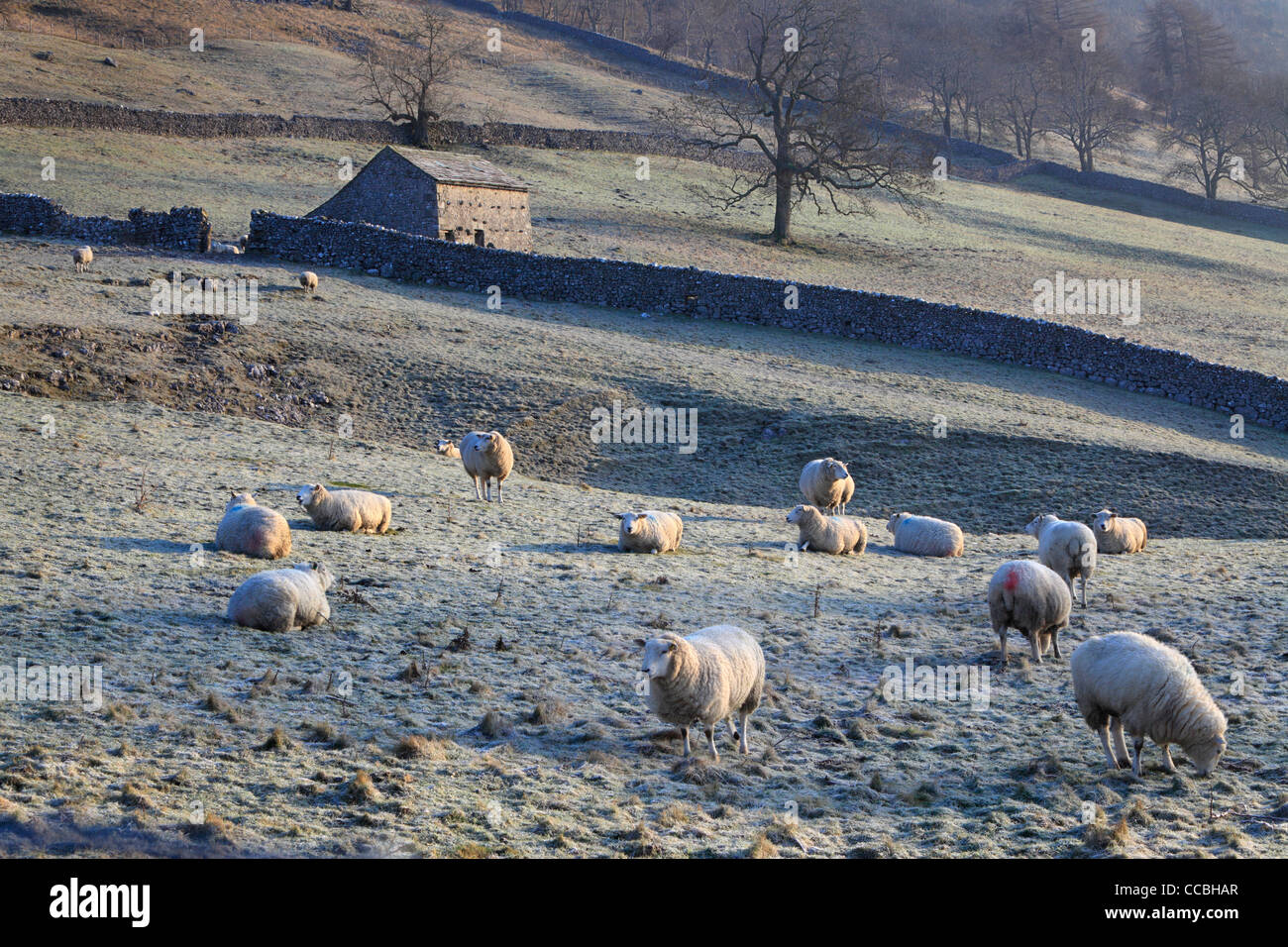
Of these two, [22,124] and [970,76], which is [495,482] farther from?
[970,76]

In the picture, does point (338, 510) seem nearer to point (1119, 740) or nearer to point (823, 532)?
point (823, 532)

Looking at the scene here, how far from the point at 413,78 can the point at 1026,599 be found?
2435 inches

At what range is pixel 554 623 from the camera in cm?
1152

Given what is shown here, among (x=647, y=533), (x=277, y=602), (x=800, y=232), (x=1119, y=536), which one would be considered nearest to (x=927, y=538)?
(x=1119, y=536)

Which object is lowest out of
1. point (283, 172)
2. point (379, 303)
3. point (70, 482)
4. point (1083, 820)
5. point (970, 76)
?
point (1083, 820)

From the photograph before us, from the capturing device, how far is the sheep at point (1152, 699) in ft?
27.3

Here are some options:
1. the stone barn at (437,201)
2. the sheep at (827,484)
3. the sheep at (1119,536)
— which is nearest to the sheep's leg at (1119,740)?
Result: the sheep at (1119,536)

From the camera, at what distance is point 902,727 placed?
9.45 meters

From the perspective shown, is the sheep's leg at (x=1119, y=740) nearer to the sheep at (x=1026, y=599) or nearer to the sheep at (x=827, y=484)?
the sheep at (x=1026, y=599)

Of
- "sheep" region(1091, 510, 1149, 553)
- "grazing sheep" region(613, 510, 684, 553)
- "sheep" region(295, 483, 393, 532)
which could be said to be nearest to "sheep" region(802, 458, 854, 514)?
"sheep" region(1091, 510, 1149, 553)

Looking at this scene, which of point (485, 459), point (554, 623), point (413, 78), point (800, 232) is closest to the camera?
point (554, 623)
